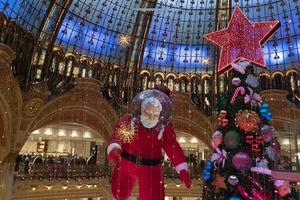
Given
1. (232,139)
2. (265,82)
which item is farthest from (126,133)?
(265,82)

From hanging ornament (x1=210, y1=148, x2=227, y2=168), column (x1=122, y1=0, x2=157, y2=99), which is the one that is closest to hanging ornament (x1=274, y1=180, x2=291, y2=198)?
hanging ornament (x1=210, y1=148, x2=227, y2=168)

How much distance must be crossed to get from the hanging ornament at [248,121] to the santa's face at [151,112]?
165cm

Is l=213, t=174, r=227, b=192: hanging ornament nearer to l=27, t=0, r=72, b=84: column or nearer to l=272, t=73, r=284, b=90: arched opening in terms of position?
l=27, t=0, r=72, b=84: column

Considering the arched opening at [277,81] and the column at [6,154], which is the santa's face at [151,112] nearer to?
the column at [6,154]

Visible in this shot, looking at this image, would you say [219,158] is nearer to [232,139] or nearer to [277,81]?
[232,139]

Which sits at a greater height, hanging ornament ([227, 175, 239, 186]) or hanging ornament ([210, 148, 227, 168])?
hanging ornament ([210, 148, 227, 168])

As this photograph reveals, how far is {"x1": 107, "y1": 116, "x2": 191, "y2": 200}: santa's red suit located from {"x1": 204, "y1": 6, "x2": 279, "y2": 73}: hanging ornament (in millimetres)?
2433

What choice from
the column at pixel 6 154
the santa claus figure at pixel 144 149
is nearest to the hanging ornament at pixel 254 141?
the santa claus figure at pixel 144 149

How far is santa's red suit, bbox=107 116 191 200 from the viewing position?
292 inches

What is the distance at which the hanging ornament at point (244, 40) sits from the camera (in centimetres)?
832

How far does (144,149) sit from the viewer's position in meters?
7.42

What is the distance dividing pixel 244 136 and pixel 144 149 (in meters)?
2.07

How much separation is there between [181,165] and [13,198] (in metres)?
10.8

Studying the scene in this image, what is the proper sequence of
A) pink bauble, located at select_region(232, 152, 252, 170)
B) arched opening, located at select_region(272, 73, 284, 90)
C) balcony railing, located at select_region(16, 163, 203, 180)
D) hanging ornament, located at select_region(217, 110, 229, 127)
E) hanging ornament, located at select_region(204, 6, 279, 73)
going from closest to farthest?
pink bauble, located at select_region(232, 152, 252, 170)
hanging ornament, located at select_region(217, 110, 229, 127)
hanging ornament, located at select_region(204, 6, 279, 73)
balcony railing, located at select_region(16, 163, 203, 180)
arched opening, located at select_region(272, 73, 284, 90)
